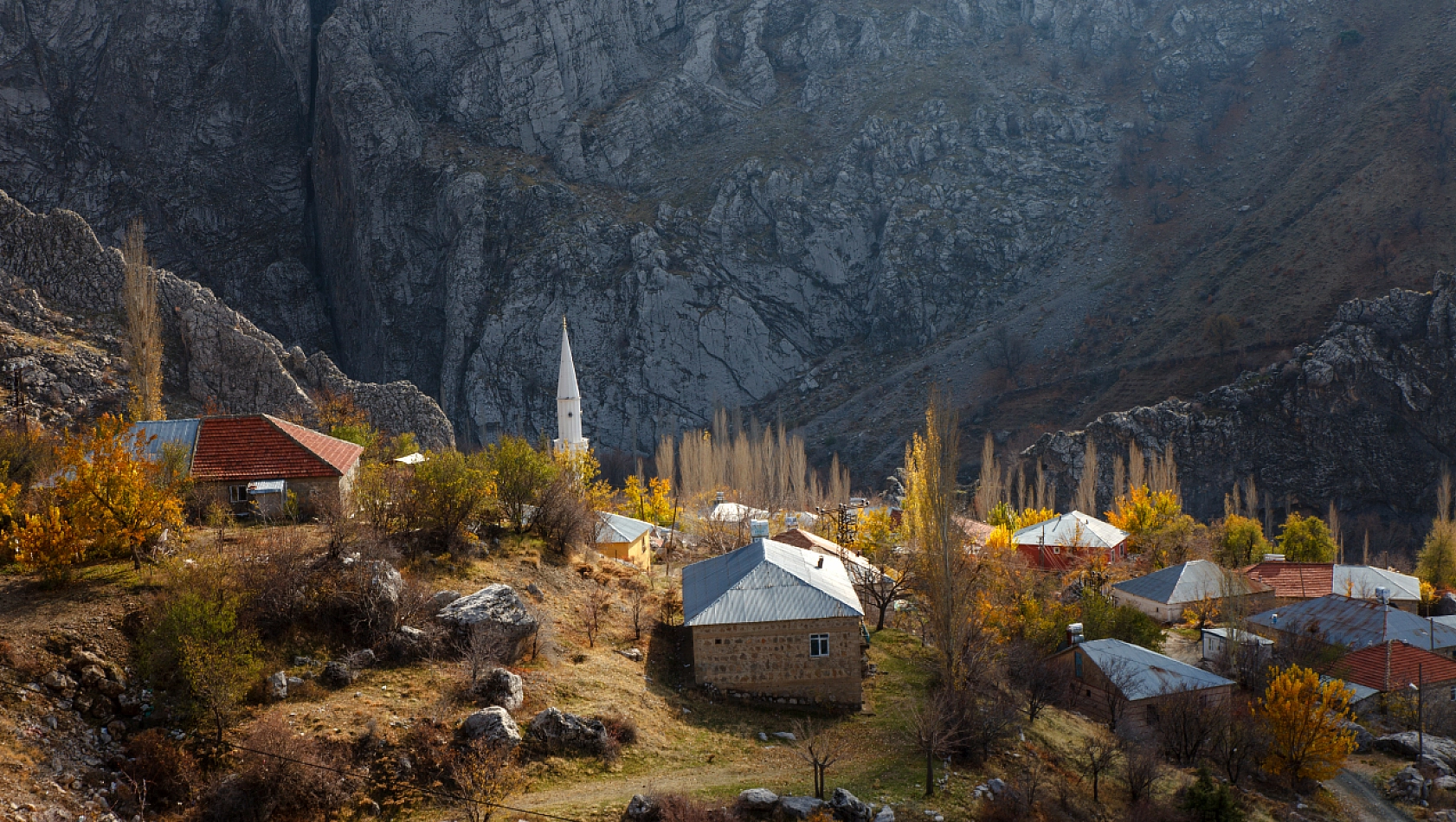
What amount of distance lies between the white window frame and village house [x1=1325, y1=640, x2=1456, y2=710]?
65.2ft

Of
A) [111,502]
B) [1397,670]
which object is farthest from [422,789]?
[1397,670]

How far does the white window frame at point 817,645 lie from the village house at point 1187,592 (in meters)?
19.1

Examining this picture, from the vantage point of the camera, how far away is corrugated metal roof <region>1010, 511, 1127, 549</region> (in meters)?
43.5

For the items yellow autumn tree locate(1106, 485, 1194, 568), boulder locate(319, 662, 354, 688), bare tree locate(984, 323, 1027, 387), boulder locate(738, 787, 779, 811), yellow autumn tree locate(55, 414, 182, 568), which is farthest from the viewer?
Answer: bare tree locate(984, 323, 1027, 387)

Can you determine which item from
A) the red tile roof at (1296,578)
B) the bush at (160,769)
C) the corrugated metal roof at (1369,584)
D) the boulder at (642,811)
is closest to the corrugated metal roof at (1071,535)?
the red tile roof at (1296,578)

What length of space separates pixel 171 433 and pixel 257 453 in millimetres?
2826

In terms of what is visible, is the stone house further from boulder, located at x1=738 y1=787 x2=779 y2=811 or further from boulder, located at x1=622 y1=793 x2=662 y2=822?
boulder, located at x1=622 y1=793 x2=662 y2=822

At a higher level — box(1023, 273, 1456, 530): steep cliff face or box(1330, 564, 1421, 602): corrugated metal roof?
box(1023, 273, 1456, 530): steep cliff face

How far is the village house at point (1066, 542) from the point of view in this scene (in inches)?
1678

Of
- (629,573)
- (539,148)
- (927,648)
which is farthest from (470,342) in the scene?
(927,648)

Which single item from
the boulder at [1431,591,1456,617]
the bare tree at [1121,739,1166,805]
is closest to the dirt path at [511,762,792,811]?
the bare tree at [1121,739,1166,805]

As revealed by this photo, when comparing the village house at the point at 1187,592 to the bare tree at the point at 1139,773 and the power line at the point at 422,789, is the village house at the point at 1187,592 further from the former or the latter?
the power line at the point at 422,789

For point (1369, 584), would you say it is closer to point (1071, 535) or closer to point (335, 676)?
point (1071, 535)

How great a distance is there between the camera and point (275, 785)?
51.3 ft
